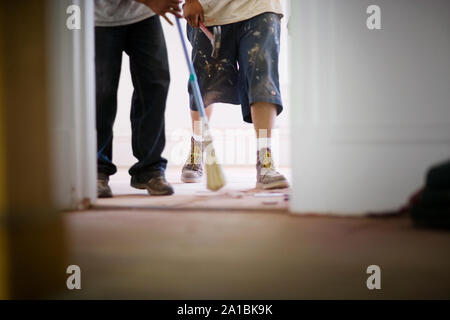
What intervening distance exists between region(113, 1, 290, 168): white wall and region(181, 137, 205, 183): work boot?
53.4 inches

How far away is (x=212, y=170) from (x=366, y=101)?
0.57 meters

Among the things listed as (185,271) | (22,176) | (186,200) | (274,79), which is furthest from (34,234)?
(274,79)

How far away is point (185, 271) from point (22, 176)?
35 cm

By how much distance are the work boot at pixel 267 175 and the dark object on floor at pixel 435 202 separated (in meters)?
0.64

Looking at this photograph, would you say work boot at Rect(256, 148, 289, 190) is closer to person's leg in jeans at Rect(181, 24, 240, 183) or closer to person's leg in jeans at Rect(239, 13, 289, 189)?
person's leg in jeans at Rect(239, 13, 289, 189)

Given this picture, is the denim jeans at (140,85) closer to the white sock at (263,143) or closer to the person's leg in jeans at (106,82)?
the person's leg in jeans at (106,82)

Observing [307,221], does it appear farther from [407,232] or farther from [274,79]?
[274,79]

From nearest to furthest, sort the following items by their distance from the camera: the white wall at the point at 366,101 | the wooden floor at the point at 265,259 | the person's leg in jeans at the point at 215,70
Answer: the wooden floor at the point at 265,259 → the white wall at the point at 366,101 → the person's leg in jeans at the point at 215,70

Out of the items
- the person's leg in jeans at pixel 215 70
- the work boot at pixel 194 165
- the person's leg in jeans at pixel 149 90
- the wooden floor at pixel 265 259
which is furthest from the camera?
the work boot at pixel 194 165

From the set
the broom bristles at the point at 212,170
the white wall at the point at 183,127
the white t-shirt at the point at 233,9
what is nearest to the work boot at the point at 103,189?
the broom bristles at the point at 212,170

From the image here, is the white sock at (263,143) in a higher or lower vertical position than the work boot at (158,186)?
higher

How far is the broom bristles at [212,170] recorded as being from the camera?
4.02 ft

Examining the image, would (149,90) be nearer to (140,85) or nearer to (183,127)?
(140,85)

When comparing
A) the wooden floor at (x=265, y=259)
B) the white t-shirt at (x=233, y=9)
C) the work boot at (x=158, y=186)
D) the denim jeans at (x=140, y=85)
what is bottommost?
the wooden floor at (x=265, y=259)
